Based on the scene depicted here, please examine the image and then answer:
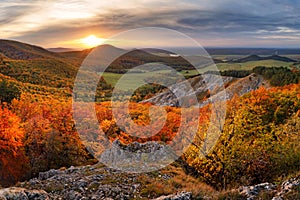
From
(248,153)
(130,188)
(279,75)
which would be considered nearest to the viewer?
(130,188)

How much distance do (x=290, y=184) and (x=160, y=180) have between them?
36.2ft

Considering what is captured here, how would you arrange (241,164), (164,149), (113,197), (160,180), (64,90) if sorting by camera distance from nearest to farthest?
1. (113,197)
2. (160,180)
3. (241,164)
4. (164,149)
5. (64,90)

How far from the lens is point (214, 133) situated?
38.1 m

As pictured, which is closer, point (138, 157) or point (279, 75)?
point (138, 157)

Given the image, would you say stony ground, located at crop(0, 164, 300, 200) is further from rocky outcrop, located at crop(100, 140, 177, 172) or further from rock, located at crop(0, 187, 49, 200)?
rocky outcrop, located at crop(100, 140, 177, 172)

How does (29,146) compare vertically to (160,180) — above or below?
below

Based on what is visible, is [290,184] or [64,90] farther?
[64,90]

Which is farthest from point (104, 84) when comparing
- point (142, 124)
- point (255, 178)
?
point (255, 178)

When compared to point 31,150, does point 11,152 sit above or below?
above

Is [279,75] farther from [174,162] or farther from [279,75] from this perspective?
[174,162]

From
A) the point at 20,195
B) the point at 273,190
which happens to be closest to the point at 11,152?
the point at 20,195

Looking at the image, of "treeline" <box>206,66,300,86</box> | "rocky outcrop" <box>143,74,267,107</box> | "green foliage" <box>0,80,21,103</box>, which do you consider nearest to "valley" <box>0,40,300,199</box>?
"green foliage" <box>0,80,21,103</box>

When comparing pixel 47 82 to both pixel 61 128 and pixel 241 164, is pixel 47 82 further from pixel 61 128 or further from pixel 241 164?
pixel 241 164

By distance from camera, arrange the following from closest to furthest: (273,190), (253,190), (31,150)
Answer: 1. (273,190)
2. (253,190)
3. (31,150)
